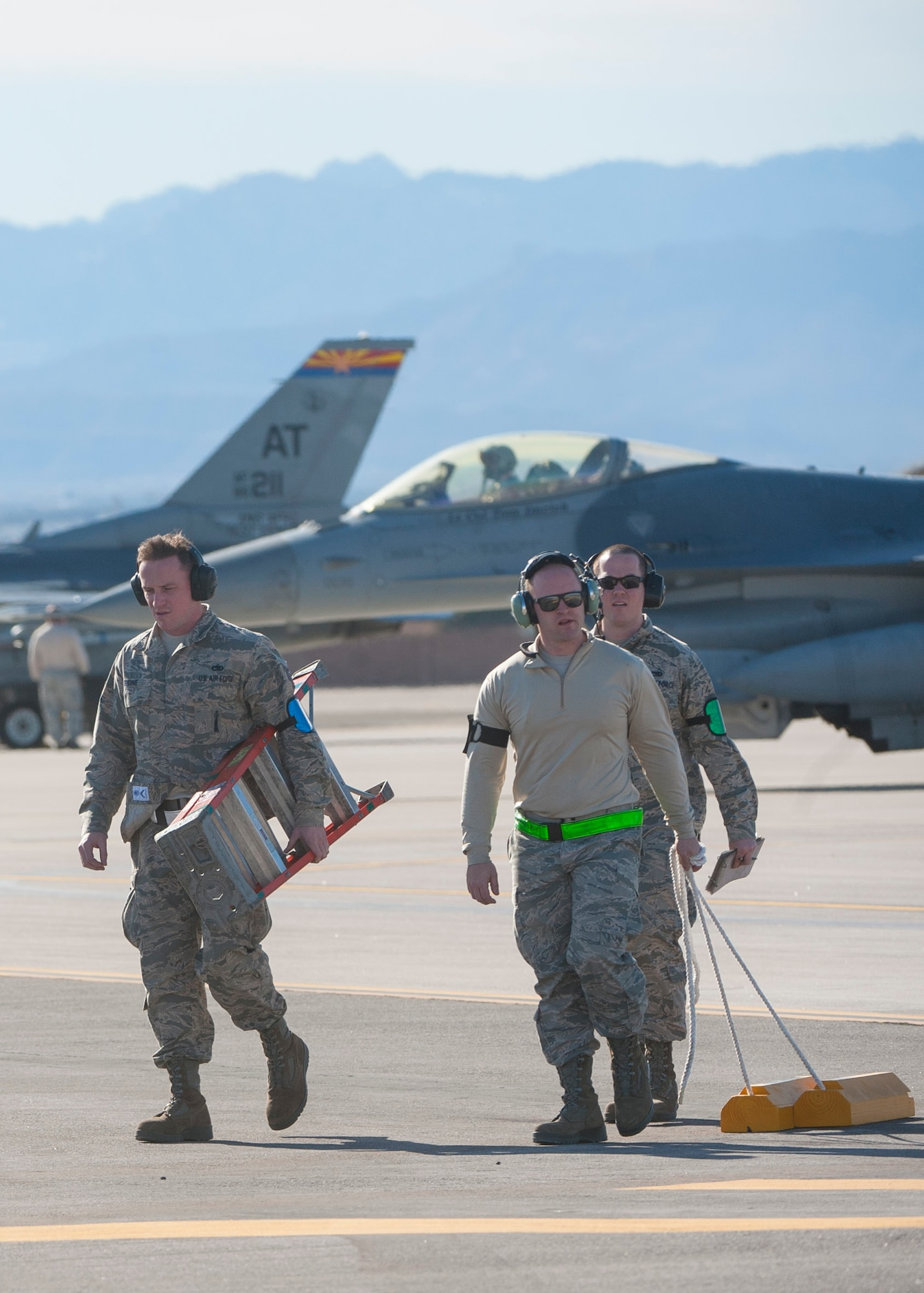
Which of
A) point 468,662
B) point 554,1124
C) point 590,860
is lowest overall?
point 468,662

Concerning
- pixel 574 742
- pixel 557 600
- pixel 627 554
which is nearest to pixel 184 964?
Result: pixel 574 742

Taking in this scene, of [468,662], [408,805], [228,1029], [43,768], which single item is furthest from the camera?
[468,662]

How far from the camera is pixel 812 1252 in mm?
4227

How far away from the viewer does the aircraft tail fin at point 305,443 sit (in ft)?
110

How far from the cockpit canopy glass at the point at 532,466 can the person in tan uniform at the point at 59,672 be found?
6441 mm

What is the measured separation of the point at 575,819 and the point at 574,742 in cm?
24

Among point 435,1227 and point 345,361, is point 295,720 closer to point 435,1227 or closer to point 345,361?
point 435,1227

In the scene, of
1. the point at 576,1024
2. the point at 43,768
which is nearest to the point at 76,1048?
the point at 576,1024

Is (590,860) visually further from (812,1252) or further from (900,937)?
(900,937)

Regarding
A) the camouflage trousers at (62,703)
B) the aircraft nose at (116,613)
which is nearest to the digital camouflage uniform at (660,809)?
the aircraft nose at (116,613)

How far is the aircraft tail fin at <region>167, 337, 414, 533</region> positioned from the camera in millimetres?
33625

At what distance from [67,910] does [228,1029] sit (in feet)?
12.1

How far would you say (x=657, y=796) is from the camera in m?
6.35

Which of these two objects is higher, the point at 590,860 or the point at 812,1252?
the point at 590,860
